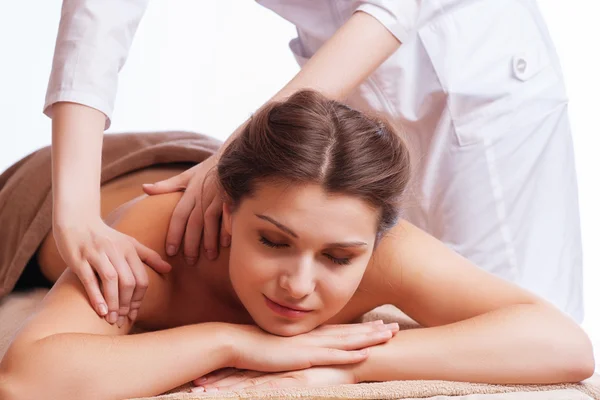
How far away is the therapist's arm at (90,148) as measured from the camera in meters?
1.55

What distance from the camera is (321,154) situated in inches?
56.6

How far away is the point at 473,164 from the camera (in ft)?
6.72

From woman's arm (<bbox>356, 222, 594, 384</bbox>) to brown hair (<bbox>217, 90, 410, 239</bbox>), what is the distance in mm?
188

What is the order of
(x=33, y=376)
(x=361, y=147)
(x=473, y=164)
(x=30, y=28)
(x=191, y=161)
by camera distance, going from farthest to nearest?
(x=30, y=28), (x=191, y=161), (x=473, y=164), (x=361, y=147), (x=33, y=376)

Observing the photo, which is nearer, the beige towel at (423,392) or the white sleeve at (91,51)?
the beige towel at (423,392)

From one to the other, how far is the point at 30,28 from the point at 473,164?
2244mm

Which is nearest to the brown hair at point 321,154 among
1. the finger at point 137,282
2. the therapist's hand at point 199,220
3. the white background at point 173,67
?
the therapist's hand at point 199,220

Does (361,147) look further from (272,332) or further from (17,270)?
(17,270)

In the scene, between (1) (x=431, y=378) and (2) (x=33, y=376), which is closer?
(2) (x=33, y=376)

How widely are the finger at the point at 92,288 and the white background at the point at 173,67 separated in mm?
2072

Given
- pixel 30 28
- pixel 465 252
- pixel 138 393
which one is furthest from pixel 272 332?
pixel 30 28

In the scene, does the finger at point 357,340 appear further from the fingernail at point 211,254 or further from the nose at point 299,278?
the fingernail at point 211,254

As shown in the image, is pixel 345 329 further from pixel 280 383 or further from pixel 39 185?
pixel 39 185

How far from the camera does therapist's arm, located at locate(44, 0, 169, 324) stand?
1549 mm
